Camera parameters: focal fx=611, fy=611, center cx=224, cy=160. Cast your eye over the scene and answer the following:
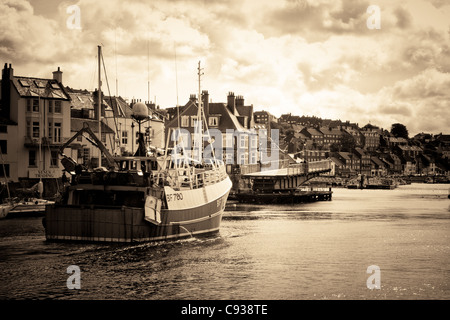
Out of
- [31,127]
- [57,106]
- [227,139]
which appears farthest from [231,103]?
[31,127]

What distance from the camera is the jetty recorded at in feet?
314

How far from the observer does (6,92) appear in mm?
71125

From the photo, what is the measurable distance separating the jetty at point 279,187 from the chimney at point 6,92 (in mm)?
38484

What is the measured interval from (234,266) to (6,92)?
47830mm

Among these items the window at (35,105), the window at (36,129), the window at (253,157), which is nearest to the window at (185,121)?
the window at (253,157)

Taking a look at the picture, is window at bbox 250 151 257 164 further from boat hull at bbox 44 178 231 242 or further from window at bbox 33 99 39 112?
boat hull at bbox 44 178 231 242

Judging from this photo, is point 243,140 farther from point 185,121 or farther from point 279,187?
point 279,187

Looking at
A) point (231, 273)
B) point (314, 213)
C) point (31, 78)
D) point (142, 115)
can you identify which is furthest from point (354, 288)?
point (31, 78)

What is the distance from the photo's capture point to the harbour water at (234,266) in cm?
2736

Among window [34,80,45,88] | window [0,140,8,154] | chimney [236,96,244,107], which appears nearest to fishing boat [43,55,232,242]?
window [0,140,8,154]

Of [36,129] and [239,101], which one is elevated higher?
[239,101]

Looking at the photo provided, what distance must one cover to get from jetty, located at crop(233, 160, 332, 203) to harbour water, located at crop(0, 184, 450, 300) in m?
45.5

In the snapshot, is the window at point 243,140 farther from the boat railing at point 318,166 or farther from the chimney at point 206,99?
the boat railing at point 318,166
